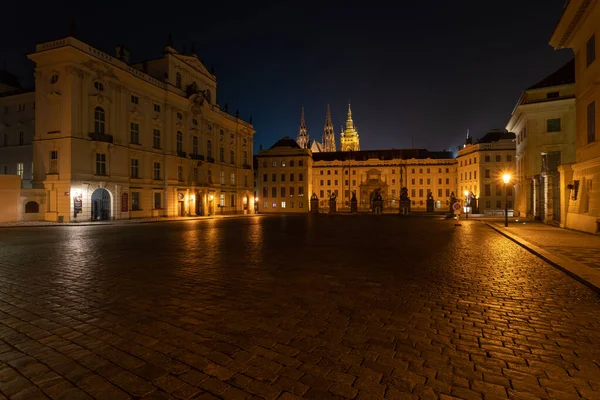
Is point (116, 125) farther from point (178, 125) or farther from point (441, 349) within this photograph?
point (441, 349)

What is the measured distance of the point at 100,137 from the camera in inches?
1308

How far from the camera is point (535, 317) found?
5.39 metres

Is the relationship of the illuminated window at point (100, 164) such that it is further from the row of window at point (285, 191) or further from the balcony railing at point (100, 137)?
the row of window at point (285, 191)

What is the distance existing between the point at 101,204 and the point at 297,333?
120 feet

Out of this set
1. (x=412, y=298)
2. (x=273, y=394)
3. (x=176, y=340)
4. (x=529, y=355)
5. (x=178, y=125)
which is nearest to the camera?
(x=273, y=394)

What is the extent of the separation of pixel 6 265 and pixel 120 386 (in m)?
9.42

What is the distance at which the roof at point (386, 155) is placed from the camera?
9756cm

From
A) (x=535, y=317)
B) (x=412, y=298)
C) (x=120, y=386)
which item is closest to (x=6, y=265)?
(x=120, y=386)

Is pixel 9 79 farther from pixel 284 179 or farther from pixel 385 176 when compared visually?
pixel 385 176

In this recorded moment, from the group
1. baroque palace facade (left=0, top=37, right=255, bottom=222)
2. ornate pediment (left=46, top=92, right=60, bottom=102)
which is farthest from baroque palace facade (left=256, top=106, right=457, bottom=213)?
ornate pediment (left=46, top=92, right=60, bottom=102)

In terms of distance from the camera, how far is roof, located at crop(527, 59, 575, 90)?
33000 mm

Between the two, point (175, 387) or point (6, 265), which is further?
point (6, 265)

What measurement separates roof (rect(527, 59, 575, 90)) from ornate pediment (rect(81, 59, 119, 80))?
141ft

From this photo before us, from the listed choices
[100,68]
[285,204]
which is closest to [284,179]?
[285,204]
